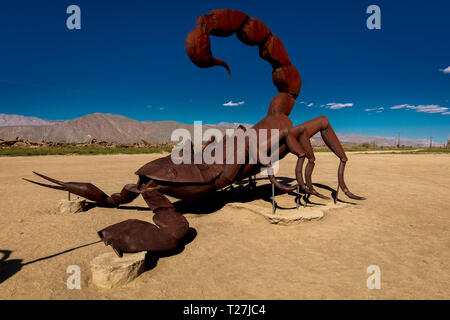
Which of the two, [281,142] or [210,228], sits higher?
[281,142]

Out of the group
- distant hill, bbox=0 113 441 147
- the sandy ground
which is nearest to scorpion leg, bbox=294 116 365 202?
the sandy ground

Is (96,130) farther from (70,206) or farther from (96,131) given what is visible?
(70,206)

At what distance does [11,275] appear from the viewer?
291 centimetres

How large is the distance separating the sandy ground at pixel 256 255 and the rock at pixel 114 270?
0.08 meters

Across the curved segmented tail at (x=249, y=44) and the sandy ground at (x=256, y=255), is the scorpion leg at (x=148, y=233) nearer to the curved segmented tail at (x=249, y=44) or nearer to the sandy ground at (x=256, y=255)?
the sandy ground at (x=256, y=255)

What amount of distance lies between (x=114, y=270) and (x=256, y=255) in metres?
1.78

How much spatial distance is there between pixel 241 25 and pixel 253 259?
394cm

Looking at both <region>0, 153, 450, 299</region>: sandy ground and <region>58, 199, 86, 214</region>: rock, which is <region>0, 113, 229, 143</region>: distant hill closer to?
<region>58, 199, 86, 214</region>: rock

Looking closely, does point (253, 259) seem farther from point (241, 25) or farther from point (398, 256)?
point (241, 25)

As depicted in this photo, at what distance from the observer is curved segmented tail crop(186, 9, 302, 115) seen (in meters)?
4.01

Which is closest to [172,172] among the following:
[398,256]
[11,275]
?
[11,275]

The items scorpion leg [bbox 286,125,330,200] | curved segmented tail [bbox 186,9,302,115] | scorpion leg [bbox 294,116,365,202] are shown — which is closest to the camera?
curved segmented tail [bbox 186,9,302,115]

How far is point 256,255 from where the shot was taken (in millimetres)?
3379

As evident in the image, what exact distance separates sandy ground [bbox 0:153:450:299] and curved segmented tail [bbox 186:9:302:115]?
8.66 feet
